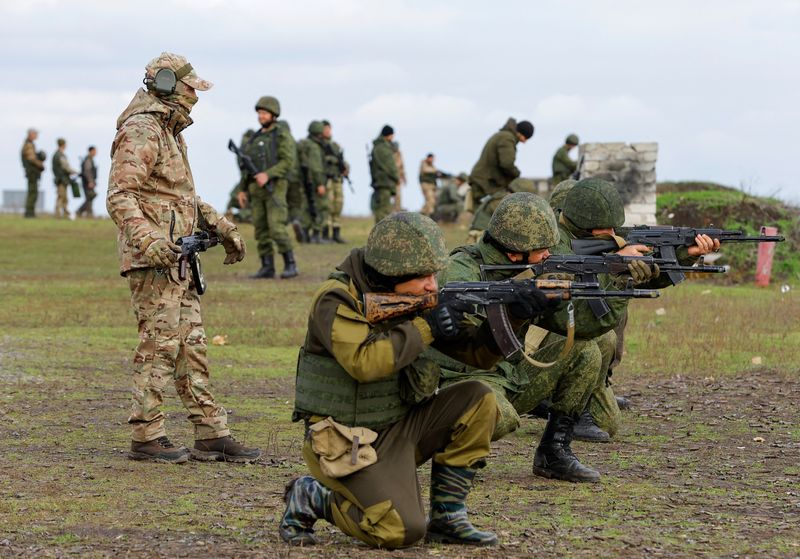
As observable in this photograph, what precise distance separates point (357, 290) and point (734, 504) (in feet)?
7.14

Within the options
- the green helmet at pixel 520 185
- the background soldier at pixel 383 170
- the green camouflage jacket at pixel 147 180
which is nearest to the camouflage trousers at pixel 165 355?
the green camouflage jacket at pixel 147 180

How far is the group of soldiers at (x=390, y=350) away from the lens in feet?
18.4

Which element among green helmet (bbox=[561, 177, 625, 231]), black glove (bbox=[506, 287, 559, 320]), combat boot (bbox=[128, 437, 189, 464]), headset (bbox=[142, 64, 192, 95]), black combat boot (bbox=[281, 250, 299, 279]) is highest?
headset (bbox=[142, 64, 192, 95])

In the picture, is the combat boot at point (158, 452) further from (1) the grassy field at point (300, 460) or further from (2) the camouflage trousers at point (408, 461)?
(2) the camouflage trousers at point (408, 461)

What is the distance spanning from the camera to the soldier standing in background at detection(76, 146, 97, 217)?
3734 centimetres

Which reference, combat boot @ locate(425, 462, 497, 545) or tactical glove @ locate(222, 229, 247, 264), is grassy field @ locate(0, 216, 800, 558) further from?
tactical glove @ locate(222, 229, 247, 264)

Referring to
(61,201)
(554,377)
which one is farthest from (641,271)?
(61,201)

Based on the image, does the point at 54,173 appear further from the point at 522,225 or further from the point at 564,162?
the point at 522,225

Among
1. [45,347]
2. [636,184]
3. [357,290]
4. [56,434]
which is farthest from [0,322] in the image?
[636,184]

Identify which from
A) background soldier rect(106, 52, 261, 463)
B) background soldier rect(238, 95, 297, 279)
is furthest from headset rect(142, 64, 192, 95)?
background soldier rect(238, 95, 297, 279)

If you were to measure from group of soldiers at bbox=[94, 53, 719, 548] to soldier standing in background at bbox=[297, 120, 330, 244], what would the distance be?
17.3 metres

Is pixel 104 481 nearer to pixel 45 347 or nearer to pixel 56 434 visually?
pixel 56 434

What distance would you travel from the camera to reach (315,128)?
27.4 m

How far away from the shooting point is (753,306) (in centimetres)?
1612
